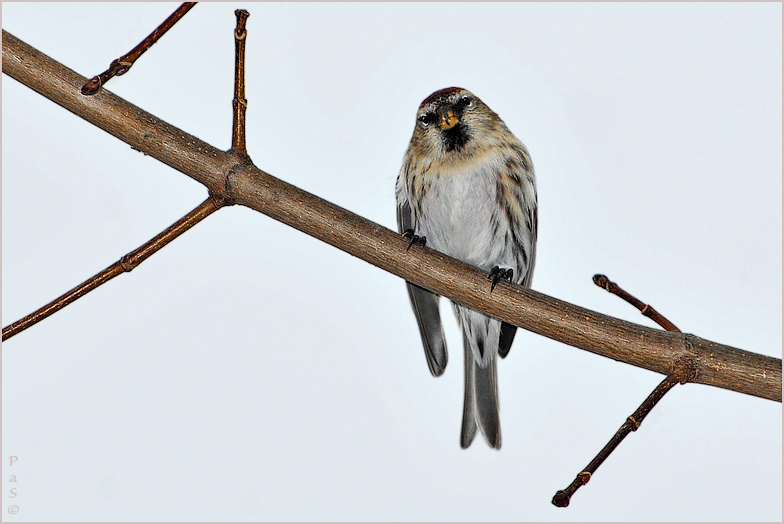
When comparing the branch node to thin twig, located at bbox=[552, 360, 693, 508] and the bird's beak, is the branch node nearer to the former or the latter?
thin twig, located at bbox=[552, 360, 693, 508]

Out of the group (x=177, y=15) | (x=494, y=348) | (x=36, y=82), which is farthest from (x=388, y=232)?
(x=494, y=348)

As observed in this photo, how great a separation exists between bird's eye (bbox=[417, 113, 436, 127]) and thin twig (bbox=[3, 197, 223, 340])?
2.25 feet

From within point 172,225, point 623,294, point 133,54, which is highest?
point 133,54

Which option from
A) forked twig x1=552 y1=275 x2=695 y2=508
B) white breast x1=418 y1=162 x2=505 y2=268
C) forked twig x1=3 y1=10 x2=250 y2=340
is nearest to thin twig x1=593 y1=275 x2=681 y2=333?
forked twig x1=552 y1=275 x2=695 y2=508

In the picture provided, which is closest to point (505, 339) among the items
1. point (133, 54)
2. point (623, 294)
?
point (623, 294)

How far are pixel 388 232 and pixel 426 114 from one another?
1.94 ft

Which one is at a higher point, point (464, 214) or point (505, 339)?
point (464, 214)

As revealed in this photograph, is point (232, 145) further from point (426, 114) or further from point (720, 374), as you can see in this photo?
point (720, 374)

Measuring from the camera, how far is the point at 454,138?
1.63 metres

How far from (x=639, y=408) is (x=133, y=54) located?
0.78 m

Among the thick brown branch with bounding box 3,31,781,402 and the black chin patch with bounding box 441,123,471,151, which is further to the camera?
the black chin patch with bounding box 441,123,471,151

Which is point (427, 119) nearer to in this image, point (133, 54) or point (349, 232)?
point (349, 232)

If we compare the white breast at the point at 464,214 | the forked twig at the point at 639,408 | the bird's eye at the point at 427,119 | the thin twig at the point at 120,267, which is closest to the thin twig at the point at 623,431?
the forked twig at the point at 639,408

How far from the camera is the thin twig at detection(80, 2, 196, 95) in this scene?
931mm
